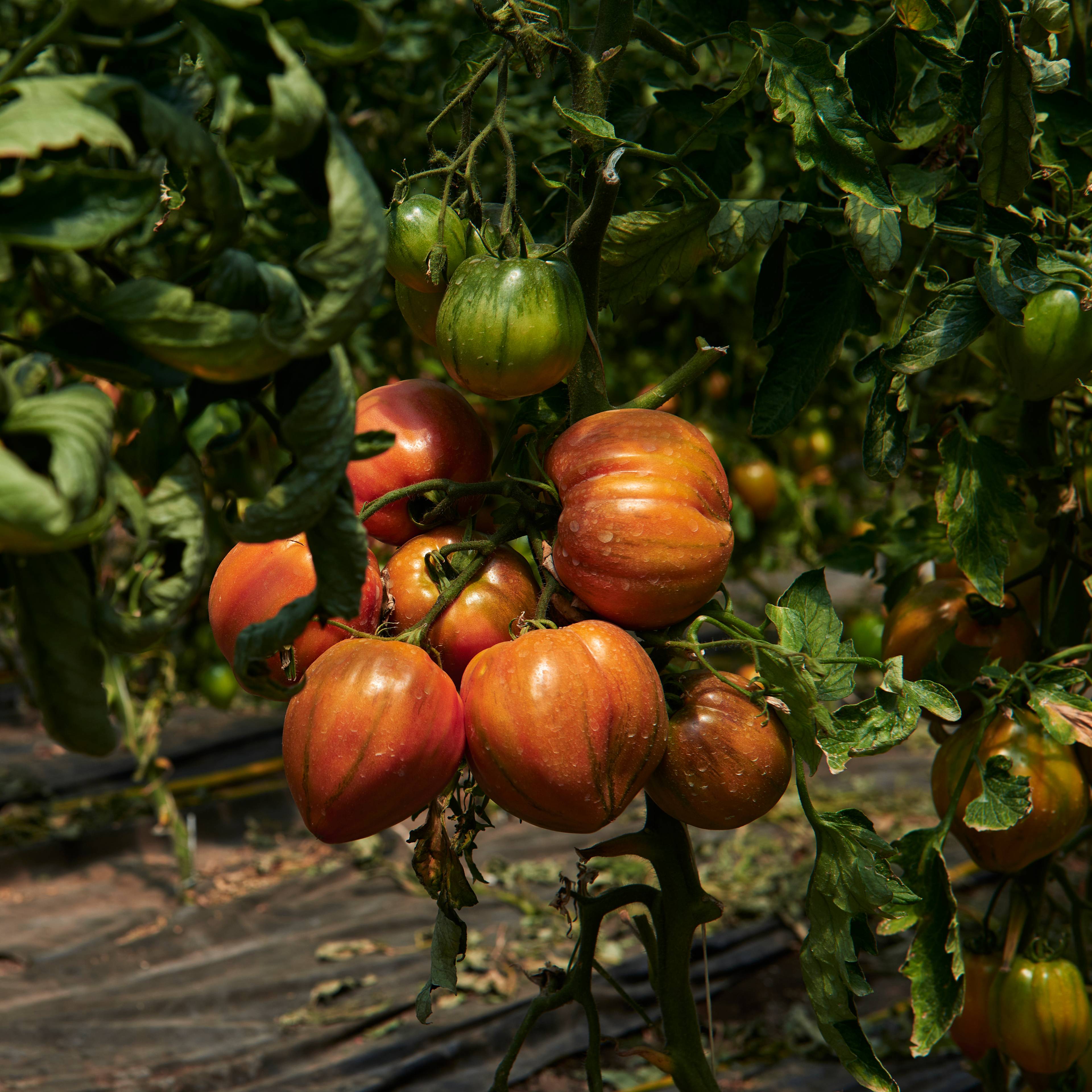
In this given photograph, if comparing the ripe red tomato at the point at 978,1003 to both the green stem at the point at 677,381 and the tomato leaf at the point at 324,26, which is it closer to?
the green stem at the point at 677,381

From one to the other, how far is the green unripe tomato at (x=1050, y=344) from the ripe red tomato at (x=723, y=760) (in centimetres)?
37

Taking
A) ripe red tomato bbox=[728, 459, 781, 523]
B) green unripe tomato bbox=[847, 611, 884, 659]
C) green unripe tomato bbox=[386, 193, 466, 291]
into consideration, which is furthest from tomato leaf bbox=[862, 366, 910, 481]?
ripe red tomato bbox=[728, 459, 781, 523]

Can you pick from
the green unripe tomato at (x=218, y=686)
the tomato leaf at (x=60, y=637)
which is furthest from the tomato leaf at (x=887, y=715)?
the green unripe tomato at (x=218, y=686)

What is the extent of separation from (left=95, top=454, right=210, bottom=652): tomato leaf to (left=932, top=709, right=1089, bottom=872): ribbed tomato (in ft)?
2.32

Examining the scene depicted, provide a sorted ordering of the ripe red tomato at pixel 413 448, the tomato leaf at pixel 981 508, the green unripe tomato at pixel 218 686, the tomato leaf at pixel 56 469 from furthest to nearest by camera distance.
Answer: the green unripe tomato at pixel 218 686, the tomato leaf at pixel 981 508, the ripe red tomato at pixel 413 448, the tomato leaf at pixel 56 469

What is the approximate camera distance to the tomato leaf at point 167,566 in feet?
1.45

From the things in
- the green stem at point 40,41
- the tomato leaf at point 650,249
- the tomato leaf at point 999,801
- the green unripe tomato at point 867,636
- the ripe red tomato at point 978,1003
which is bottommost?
the green unripe tomato at point 867,636

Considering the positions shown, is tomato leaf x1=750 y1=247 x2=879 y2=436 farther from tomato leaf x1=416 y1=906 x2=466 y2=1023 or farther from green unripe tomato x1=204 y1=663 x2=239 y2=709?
green unripe tomato x1=204 y1=663 x2=239 y2=709

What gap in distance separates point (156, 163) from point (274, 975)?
2.24 meters

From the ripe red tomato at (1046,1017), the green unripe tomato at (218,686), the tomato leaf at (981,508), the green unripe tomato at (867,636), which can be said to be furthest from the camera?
the green unripe tomato at (218,686)

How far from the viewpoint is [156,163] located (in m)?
0.45

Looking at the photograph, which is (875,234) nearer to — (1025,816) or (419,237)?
(419,237)

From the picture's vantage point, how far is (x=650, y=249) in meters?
0.82

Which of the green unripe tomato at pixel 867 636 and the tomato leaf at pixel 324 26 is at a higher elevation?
the tomato leaf at pixel 324 26
